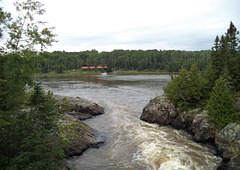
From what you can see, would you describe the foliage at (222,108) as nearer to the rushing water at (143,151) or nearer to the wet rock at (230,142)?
the wet rock at (230,142)

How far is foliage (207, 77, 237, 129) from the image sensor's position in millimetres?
17312

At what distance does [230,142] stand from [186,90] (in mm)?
10148

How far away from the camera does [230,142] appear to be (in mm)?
15242

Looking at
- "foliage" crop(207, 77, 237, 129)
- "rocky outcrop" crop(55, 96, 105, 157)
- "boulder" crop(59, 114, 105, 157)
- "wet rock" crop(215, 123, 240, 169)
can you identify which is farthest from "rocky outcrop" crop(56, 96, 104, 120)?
"wet rock" crop(215, 123, 240, 169)

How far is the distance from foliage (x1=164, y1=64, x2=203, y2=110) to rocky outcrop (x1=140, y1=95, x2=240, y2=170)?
Result: 115cm

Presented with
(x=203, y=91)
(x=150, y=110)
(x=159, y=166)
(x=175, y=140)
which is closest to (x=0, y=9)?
(x=159, y=166)

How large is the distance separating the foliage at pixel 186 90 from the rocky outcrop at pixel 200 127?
115cm

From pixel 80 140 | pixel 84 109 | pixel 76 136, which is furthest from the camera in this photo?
pixel 84 109

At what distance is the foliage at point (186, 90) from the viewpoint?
24125 millimetres

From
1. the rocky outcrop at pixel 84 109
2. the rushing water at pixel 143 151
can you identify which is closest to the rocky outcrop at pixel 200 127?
the rushing water at pixel 143 151

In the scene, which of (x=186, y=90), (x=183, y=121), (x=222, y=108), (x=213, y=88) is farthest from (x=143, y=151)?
(x=186, y=90)

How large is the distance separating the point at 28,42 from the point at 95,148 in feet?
37.9

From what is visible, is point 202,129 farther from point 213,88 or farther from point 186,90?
point 186,90

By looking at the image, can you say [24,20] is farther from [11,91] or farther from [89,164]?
[89,164]
